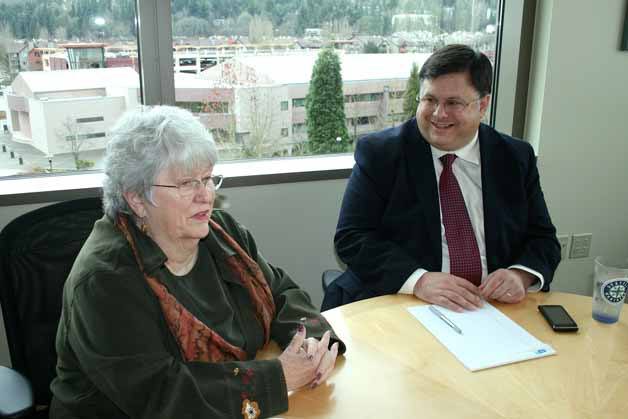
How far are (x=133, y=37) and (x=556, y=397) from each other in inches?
75.9

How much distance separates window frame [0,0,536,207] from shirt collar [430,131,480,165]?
2.31 feet

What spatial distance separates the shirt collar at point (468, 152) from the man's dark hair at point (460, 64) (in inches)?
6.7

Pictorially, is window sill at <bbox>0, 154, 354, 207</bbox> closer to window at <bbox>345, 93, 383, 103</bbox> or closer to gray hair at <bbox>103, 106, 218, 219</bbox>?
window at <bbox>345, 93, 383, 103</bbox>

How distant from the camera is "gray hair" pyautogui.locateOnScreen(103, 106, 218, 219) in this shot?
131cm

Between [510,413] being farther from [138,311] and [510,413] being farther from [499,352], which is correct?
[138,311]

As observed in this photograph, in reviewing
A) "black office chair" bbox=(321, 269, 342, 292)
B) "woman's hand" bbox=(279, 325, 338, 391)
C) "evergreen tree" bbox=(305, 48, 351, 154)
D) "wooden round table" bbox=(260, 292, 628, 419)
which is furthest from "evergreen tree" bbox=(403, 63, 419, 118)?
"woman's hand" bbox=(279, 325, 338, 391)

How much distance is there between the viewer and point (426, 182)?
6.18 ft

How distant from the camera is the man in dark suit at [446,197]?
1869mm

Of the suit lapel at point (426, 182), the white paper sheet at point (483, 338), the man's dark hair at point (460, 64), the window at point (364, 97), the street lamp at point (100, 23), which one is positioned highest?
the street lamp at point (100, 23)

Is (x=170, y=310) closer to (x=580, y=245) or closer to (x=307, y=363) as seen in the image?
(x=307, y=363)

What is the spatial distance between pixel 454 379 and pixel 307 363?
1.03ft

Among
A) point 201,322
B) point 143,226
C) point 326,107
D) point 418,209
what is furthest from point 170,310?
point 326,107

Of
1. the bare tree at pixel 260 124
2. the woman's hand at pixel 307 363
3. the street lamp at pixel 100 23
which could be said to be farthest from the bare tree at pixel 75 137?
the woman's hand at pixel 307 363

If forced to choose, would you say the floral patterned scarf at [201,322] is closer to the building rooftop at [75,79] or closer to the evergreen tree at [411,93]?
the building rooftop at [75,79]
